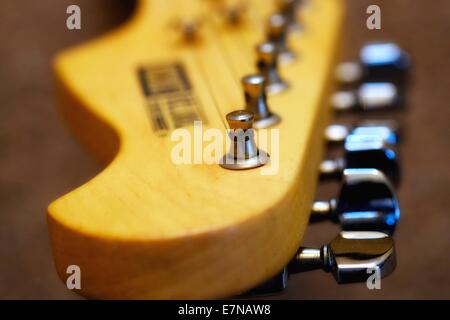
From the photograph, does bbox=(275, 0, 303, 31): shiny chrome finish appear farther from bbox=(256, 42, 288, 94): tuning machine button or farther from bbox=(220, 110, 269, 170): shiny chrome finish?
bbox=(220, 110, 269, 170): shiny chrome finish

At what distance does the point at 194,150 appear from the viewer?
2.10 feet

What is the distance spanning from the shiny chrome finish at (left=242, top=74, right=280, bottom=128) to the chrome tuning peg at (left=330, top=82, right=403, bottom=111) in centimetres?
21

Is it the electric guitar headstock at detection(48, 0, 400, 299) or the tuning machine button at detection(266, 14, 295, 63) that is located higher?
the tuning machine button at detection(266, 14, 295, 63)

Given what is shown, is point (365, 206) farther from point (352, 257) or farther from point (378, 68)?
point (378, 68)

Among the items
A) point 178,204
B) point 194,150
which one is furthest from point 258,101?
point 178,204

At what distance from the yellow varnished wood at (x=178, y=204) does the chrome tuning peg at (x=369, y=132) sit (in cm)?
2

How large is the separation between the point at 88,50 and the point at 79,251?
1.84ft

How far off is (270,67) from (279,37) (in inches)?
5.3

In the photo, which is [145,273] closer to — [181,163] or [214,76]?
[181,163]

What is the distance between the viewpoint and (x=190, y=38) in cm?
101

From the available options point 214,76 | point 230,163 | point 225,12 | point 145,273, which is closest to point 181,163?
point 230,163

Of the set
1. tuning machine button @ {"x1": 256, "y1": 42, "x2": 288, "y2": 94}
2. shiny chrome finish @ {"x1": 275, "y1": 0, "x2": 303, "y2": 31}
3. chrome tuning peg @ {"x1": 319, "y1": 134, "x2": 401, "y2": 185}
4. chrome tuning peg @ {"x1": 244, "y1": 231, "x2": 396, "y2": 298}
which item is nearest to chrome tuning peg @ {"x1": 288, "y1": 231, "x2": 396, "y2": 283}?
chrome tuning peg @ {"x1": 244, "y1": 231, "x2": 396, "y2": 298}

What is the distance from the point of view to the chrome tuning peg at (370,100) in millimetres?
893

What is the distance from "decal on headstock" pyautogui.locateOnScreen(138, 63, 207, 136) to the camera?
72cm
